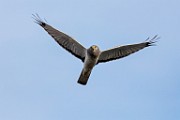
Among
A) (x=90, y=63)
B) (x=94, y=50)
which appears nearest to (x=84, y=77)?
(x=90, y=63)

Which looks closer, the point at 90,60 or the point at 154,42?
the point at 90,60

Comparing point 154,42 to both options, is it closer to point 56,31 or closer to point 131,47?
point 131,47

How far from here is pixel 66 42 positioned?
72.1ft

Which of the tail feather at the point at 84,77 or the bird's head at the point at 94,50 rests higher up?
the bird's head at the point at 94,50

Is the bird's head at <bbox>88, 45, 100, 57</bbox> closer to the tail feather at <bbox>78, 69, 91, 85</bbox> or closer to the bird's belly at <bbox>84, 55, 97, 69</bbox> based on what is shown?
the bird's belly at <bbox>84, 55, 97, 69</bbox>

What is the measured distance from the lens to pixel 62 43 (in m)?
22.1

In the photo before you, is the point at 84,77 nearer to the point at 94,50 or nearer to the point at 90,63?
the point at 90,63

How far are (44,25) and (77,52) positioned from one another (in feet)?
4.54

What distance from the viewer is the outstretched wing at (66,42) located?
21781 millimetres

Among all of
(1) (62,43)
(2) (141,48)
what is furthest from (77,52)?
(2) (141,48)

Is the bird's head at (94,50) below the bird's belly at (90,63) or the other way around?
the other way around

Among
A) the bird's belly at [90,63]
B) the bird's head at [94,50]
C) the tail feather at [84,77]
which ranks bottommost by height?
the tail feather at [84,77]

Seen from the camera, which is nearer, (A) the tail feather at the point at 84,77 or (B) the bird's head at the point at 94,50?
(B) the bird's head at the point at 94,50

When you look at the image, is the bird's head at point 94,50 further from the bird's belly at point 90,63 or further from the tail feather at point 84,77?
the tail feather at point 84,77
